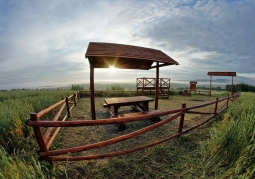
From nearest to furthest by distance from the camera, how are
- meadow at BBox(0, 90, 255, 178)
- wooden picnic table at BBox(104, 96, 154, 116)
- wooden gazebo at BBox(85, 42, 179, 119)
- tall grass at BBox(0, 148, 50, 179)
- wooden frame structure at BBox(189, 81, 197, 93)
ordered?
1. tall grass at BBox(0, 148, 50, 179)
2. meadow at BBox(0, 90, 255, 178)
3. wooden gazebo at BBox(85, 42, 179, 119)
4. wooden picnic table at BBox(104, 96, 154, 116)
5. wooden frame structure at BBox(189, 81, 197, 93)

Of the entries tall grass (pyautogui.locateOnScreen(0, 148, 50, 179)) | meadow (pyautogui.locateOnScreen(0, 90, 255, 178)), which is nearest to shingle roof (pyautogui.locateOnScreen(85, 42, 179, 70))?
meadow (pyautogui.locateOnScreen(0, 90, 255, 178))

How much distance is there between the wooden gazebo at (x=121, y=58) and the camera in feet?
15.5

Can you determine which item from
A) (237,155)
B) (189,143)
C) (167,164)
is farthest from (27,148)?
(237,155)

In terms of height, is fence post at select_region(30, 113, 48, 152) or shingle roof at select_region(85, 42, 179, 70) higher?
shingle roof at select_region(85, 42, 179, 70)

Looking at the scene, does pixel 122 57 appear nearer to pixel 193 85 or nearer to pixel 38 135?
pixel 38 135

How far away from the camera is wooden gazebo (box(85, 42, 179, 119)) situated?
472 centimetres

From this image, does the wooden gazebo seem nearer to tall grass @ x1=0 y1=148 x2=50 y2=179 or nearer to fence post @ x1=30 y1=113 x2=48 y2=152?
fence post @ x1=30 y1=113 x2=48 y2=152

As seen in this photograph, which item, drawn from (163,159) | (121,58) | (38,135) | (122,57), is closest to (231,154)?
(163,159)

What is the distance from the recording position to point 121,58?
5691 mm

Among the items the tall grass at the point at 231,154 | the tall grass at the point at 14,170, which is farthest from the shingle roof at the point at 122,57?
the tall grass at the point at 231,154

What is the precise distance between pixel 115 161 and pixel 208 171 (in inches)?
72.0

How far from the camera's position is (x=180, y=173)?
2.21 m

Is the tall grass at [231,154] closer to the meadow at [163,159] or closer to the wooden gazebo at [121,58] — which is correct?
the meadow at [163,159]

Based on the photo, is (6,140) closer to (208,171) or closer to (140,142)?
(140,142)
